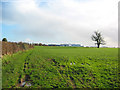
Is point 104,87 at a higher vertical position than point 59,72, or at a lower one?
lower

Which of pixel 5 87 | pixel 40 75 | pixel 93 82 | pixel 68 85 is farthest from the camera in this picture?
pixel 40 75

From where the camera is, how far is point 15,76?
26.5 ft

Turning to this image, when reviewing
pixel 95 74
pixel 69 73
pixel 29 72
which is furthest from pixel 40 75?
pixel 95 74

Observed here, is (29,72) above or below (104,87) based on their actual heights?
above

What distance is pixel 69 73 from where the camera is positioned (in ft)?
29.5

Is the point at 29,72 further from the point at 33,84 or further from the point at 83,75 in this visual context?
the point at 83,75

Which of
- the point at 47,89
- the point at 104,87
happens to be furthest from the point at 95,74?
the point at 47,89

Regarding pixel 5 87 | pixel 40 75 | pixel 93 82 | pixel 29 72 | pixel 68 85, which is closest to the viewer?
pixel 5 87

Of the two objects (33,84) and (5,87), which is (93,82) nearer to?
(33,84)

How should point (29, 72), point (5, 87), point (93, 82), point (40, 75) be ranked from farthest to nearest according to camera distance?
point (29, 72) → point (40, 75) → point (93, 82) → point (5, 87)

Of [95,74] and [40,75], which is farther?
[95,74]

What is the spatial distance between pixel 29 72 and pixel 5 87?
8.04 feet

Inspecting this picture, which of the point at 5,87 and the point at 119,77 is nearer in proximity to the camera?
the point at 5,87

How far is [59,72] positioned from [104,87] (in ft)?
12.4
